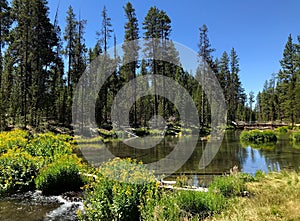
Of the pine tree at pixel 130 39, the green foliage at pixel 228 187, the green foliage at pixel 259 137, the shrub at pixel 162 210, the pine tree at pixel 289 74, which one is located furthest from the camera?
the pine tree at pixel 289 74

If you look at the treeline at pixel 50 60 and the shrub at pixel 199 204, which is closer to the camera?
the shrub at pixel 199 204

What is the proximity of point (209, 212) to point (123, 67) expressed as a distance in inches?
1561

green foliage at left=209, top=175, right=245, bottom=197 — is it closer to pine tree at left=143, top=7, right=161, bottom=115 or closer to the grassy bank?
the grassy bank

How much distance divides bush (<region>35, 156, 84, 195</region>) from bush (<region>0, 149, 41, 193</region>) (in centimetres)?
46

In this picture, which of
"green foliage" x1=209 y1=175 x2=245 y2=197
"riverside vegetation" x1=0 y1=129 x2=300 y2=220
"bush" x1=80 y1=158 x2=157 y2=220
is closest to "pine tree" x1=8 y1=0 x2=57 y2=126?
"riverside vegetation" x1=0 y1=129 x2=300 y2=220

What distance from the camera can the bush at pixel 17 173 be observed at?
9.03 metres

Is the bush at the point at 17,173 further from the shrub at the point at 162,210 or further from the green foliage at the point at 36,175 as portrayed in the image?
the shrub at the point at 162,210

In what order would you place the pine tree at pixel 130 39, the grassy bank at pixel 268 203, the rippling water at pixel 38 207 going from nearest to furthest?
the grassy bank at pixel 268 203, the rippling water at pixel 38 207, the pine tree at pixel 130 39

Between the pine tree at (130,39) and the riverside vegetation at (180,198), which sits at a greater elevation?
the pine tree at (130,39)

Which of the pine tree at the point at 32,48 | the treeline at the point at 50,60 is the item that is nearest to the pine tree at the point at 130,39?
the treeline at the point at 50,60

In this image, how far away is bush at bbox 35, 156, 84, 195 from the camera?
894cm

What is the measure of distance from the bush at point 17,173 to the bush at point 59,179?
457 mm

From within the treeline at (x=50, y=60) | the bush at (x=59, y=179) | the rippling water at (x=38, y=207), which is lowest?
the rippling water at (x=38, y=207)

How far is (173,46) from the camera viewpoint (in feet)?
137
